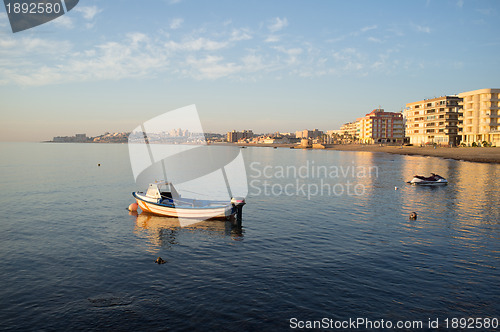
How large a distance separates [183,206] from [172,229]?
3.50m

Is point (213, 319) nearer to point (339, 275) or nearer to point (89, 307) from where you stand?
point (89, 307)

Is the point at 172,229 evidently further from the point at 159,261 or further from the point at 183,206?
the point at 159,261

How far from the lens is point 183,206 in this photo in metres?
37.5

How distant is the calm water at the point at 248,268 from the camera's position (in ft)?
57.0

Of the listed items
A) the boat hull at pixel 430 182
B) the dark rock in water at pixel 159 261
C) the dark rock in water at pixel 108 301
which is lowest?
the dark rock in water at pixel 108 301

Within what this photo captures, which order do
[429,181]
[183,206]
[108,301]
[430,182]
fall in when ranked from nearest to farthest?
[108,301] < [183,206] < [430,182] < [429,181]

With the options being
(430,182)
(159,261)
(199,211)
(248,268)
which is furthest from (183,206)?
(430,182)

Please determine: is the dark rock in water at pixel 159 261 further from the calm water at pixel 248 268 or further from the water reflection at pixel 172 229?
the water reflection at pixel 172 229

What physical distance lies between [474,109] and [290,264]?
531ft

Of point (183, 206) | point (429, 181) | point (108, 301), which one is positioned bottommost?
point (108, 301)

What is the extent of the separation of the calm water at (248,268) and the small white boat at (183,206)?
1324 mm

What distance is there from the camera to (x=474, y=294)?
19.0 meters

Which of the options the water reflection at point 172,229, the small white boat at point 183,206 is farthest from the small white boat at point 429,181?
the water reflection at point 172,229

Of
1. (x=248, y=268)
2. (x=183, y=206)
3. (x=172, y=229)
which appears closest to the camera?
(x=248, y=268)
